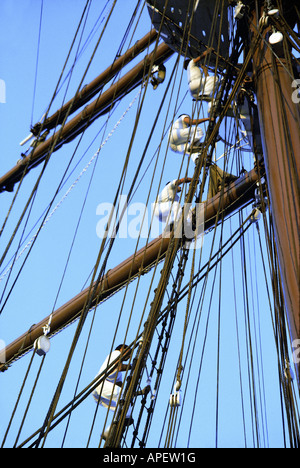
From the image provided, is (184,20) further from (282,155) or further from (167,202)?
(282,155)

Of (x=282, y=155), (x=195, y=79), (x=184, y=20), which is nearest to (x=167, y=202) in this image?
(x=195, y=79)

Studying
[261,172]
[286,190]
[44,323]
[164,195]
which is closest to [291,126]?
[286,190]

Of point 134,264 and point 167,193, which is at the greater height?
point 167,193

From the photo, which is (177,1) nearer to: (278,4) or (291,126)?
(278,4)

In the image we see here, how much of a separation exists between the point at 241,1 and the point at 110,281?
3.71m

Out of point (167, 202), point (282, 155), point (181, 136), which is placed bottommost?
point (282, 155)

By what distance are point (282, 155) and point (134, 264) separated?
3.97m

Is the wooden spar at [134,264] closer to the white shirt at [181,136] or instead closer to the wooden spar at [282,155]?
the white shirt at [181,136]

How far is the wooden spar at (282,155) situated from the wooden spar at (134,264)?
2.09 metres

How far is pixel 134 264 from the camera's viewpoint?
9148 millimetres

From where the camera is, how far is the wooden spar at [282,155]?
4.74m

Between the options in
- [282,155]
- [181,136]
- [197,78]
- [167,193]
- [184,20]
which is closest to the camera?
[282,155]

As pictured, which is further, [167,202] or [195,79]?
[195,79]

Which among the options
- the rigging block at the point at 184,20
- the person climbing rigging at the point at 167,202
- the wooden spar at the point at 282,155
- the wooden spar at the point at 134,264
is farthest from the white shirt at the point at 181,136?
the wooden spar at the point at 282,155
